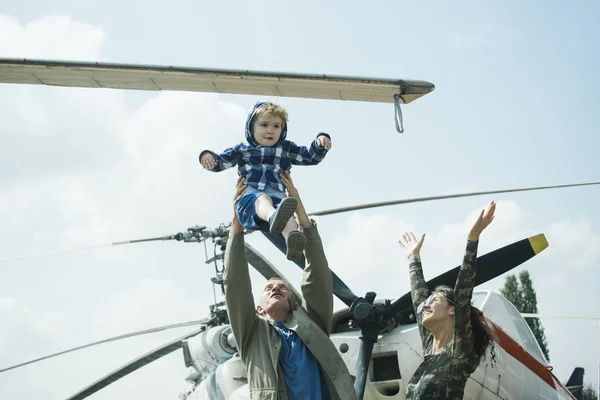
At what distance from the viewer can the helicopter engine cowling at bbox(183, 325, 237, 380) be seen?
814 centimetres

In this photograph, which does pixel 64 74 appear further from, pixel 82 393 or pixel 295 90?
pixel 82 393

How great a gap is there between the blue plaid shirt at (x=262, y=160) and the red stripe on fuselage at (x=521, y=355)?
7.07 ft

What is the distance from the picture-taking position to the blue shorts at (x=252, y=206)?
5242 mm

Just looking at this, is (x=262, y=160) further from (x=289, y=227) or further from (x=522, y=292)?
(x=522, y=292)

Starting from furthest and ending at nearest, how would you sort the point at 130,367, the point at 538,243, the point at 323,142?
1. the point at 130,367
2. the point at 538,243
3. the point at 323,142

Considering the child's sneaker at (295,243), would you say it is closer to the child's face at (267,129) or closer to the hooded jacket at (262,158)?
the hooded jacket at (262,158)

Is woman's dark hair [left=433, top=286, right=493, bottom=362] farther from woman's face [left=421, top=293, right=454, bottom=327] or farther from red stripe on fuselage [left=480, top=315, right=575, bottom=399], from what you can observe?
red stripe on fuselage [left=480, top=315, right=575, bottom=399]

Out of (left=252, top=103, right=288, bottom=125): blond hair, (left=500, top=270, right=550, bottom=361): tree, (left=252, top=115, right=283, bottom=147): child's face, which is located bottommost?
(left=500, top=270, right=550, bottom=361): tree

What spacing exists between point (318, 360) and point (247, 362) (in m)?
0.51

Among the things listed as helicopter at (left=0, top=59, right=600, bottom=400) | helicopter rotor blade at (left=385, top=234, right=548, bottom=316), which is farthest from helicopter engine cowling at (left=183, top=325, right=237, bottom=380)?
helicopter rotor blade at (left=385, top=234, right=548, bottom=316)

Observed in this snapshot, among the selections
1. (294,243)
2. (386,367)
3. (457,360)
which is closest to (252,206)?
(294,243)

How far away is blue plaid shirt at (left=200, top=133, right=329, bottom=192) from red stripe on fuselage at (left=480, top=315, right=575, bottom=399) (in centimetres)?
216

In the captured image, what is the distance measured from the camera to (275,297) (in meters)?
5.30

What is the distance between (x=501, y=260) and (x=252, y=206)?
10.0ft
